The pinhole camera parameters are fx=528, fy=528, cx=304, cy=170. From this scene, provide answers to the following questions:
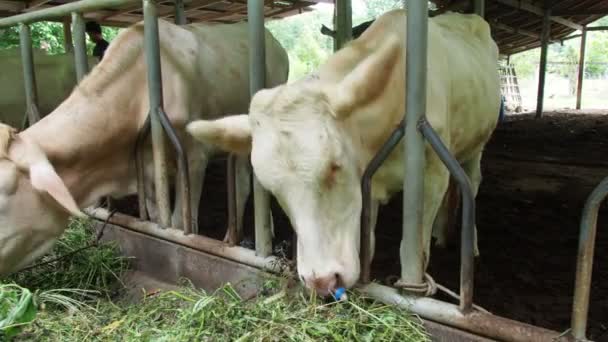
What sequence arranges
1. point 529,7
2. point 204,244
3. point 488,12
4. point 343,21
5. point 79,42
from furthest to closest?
point 488,12 < point 529,7 < point 343,21 < point 79,42 < point 204,244

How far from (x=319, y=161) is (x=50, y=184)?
1.45 meters

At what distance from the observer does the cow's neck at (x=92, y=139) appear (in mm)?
2918

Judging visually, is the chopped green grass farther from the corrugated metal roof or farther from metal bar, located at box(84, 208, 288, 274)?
the corrugated metal roof

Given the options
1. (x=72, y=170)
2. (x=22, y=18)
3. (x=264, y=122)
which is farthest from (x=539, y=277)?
(x=22, y=18)

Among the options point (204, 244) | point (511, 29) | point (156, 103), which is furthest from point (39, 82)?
point (511, 29)

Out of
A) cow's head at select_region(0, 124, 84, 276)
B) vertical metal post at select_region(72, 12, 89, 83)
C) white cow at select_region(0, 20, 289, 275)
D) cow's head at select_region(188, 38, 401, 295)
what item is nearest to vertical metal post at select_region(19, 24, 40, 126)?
vertical metal post at select_region(72, 12, 89, 83)

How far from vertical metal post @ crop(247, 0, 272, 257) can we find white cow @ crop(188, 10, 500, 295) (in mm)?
359

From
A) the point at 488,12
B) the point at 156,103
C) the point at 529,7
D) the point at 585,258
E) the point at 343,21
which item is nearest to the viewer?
the point at 585,258

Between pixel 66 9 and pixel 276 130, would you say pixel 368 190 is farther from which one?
pixel 66 9

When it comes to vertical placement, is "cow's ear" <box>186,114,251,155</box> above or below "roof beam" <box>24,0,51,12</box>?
below

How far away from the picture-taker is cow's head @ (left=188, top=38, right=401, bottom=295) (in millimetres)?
1839

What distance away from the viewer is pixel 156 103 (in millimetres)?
3008

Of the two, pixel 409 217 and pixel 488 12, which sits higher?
pixel 488 12

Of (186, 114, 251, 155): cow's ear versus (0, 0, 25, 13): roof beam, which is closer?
(186, 114, 251, 155): cow's ear
